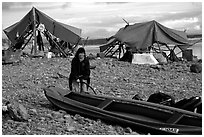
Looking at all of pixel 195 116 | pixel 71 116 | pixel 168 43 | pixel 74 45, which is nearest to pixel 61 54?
pixel 74 45

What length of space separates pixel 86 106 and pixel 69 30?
1192cm

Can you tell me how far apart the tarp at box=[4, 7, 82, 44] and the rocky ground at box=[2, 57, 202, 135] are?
7.63ft

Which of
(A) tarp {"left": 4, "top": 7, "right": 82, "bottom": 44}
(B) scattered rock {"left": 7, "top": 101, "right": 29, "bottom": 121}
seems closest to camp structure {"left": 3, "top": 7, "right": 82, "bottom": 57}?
(A) tarp {"left": 4, "top": 7, "right": 82, "bottom": 44}

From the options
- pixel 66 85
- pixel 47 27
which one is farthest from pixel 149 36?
pixel 66 85

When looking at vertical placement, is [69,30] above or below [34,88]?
above

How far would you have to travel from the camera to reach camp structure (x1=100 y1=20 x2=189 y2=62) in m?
17.5

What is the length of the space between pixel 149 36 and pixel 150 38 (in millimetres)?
135

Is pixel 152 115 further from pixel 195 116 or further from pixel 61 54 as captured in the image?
pixel 61 54

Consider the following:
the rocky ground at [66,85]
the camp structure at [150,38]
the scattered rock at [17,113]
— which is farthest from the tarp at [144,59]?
the scattered rock at [17,113]

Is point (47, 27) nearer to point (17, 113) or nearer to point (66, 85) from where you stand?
point (66, 85)

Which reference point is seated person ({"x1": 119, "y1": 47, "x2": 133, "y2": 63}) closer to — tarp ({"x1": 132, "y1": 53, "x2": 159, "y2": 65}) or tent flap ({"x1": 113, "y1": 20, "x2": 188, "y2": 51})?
tent flap ({"x1": 113, "y1": 20, "x2": 188, "y2": 51})

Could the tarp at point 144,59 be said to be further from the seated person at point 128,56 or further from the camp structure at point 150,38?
the camp structure at point 150,38

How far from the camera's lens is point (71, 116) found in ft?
23.0

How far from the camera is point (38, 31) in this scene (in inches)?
723
